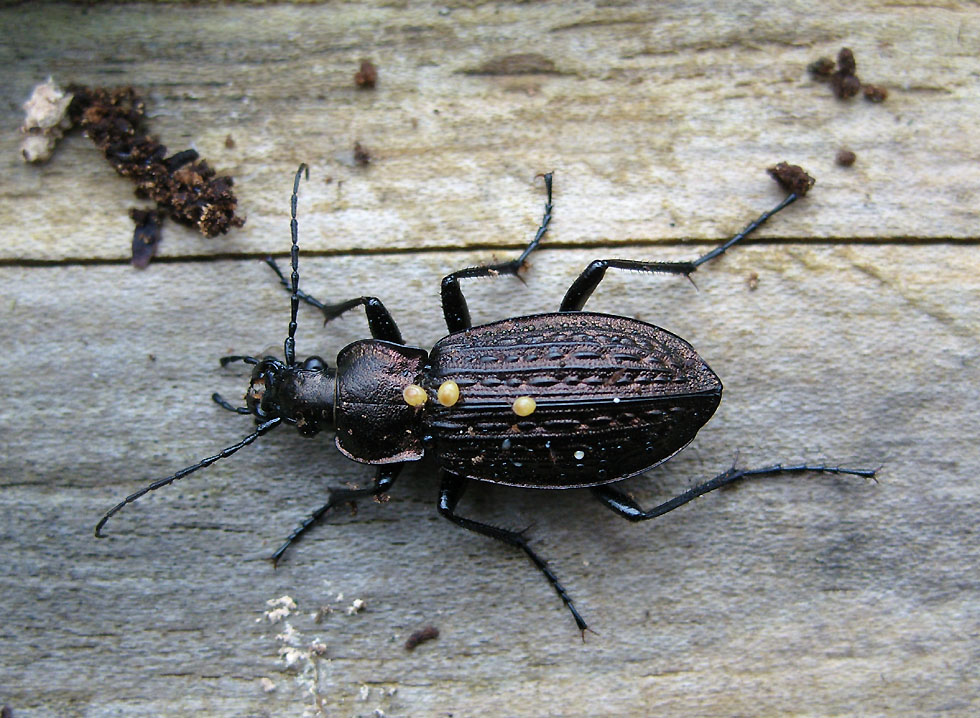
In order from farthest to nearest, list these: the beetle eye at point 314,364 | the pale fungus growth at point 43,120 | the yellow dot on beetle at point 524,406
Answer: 1. the pale fungus growth at point 43,120
2. the beetle eye at point 314,364
3. the yellow dot on beetle at point 524,406

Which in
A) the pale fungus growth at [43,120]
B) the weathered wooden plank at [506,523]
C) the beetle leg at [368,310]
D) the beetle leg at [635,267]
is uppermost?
the pale fungus growth at [43,120]

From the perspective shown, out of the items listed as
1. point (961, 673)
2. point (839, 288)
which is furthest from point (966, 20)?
point (961, 673)

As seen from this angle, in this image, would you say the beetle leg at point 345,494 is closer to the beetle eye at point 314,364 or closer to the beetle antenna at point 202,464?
the beetle antenna at point 202,464

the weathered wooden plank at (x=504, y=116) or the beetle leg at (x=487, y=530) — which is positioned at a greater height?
the weathered wooden plank at (x=504, y=116)

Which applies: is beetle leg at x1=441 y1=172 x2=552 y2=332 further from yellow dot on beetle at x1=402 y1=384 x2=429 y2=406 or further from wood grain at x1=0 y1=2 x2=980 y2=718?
yellow dot on beetle at x1=402 y1=384 x2=429 y2=406

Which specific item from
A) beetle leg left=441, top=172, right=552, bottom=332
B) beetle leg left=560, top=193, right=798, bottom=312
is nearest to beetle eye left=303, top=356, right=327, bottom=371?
beetle leg left=441, top=172, right=552, bottom=332

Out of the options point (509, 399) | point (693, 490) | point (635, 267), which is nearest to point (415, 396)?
point (509, 399)

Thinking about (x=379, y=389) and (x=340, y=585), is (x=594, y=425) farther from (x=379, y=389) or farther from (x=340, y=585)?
(x=340, y=585)

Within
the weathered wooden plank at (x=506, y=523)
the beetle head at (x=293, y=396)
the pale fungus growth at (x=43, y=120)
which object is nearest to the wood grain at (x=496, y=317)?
the weathered wooden plank at (x=506, y=523)
